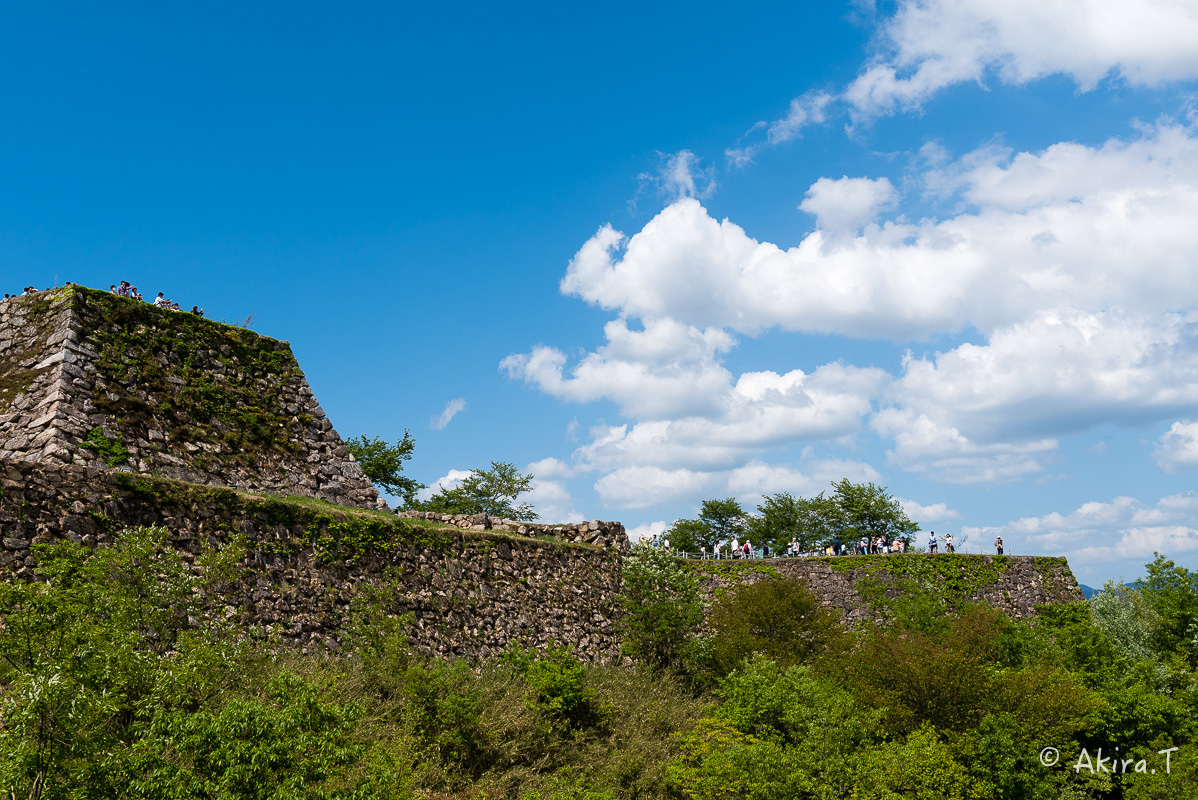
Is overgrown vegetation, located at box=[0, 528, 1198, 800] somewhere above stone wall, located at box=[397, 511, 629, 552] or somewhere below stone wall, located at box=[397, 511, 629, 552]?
below

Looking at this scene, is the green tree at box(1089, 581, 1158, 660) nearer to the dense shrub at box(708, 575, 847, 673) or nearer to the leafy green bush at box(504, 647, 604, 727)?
the dense shrub at box(708, 575, 847, 673)

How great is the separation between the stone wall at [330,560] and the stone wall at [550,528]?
3.87 feet

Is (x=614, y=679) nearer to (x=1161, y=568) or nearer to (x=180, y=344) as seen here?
(x=180, y=344)

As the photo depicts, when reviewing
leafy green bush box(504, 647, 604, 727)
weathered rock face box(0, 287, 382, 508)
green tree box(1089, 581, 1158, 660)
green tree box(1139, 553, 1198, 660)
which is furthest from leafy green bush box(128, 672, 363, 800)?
green tree box(1139, 553, 1198, 660)

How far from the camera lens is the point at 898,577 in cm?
3638

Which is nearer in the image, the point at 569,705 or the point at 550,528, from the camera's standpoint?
the point at 569,705

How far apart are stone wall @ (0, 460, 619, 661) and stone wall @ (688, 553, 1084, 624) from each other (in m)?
11.4

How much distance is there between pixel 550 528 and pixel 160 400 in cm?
1385

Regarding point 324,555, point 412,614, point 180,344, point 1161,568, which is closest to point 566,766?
point 412,614

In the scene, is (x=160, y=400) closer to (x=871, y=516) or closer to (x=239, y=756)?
(x=239, y=756)

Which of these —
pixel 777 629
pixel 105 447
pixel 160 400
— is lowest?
pixel 777 629

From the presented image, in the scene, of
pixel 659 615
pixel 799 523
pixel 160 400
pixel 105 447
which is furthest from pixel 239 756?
pixel 799 523

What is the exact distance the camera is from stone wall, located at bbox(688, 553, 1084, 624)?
1403 inches
